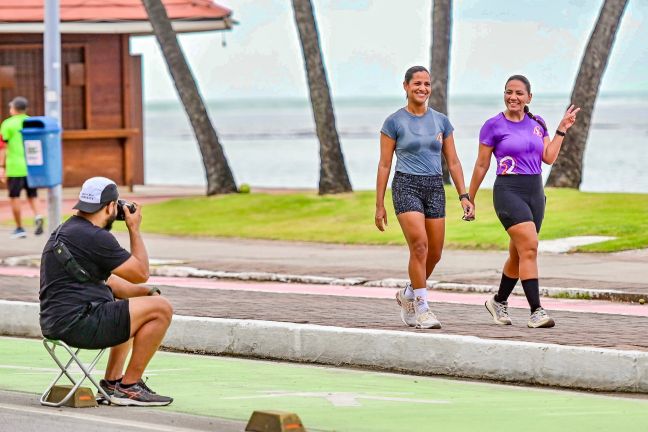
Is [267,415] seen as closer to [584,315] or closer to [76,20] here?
[584,315]

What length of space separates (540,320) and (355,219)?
12032 millimetres

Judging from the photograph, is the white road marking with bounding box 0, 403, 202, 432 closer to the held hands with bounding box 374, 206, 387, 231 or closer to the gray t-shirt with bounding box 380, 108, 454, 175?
the held hands with bounding box 374, 206, 387, 231

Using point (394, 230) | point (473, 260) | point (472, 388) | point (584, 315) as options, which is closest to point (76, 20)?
point (394, 230)

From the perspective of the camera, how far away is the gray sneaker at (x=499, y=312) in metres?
12.6

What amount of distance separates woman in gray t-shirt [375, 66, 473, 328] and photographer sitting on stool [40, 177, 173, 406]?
2952 millimetres

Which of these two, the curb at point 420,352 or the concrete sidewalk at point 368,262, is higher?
the curb at point 420,352

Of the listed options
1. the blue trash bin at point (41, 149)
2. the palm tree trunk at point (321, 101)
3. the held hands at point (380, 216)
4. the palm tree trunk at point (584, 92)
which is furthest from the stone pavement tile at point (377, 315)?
the palm tree trunk at point (321, 101)

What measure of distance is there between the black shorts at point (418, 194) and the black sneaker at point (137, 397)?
10.2ft

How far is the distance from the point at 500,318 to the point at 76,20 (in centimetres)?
2010

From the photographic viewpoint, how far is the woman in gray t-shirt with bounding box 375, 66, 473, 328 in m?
12.3

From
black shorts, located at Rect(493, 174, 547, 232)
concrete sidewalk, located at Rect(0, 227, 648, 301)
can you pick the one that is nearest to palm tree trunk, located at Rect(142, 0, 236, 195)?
concrete sidewalk, located at Rect(0, 227, 648, 301)

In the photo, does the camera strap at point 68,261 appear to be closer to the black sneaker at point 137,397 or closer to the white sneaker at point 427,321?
the black sneaker at point 137,397

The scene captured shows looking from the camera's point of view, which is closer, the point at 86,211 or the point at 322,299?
the point at 86,211

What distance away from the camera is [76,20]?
1232 inches
